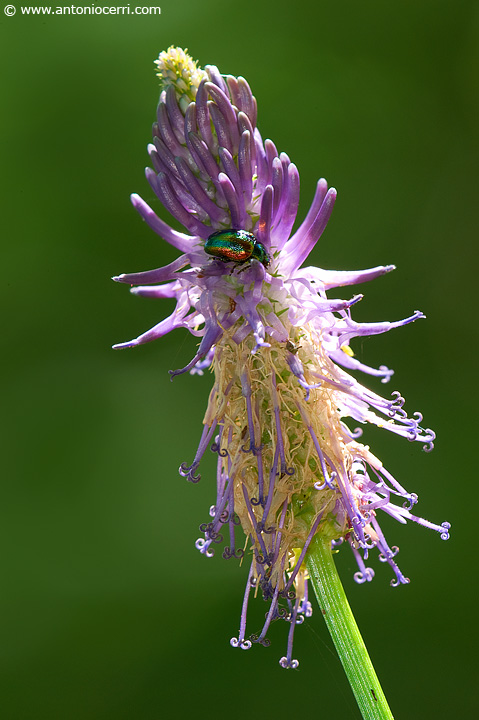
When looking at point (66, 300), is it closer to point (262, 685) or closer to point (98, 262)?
point (98, 262)

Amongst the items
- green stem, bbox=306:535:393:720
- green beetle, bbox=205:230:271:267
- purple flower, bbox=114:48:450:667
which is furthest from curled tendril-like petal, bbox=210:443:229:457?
green beetle, bbox=205:230:271:267

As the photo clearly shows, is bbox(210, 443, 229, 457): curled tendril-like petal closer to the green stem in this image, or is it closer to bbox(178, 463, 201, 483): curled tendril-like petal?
bbox(178, 463, 201, 483): curled tendril-like petal

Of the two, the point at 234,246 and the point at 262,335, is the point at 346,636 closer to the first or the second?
the point at 262,335

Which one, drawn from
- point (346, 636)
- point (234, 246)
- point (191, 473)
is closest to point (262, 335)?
point (234, 246)

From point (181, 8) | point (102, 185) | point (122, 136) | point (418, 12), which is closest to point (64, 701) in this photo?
point (102, 185)

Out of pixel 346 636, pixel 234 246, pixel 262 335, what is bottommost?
pixel 346 636
